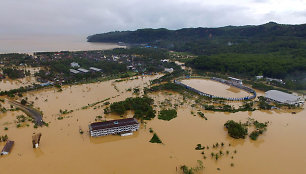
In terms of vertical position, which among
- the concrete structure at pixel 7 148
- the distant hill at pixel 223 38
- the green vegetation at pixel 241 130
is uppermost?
the distant hill at pixel 223 38

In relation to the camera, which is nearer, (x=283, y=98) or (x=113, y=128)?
(x=113, y=128)

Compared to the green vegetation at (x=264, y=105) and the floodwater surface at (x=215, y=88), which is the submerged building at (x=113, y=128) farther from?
the green vegetation at (x=264, y=105)

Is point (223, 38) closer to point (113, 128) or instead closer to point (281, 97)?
point (281, 97)

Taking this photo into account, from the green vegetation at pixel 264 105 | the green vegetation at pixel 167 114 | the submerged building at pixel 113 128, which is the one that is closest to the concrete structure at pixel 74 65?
the green vegetation at pixel 167 114

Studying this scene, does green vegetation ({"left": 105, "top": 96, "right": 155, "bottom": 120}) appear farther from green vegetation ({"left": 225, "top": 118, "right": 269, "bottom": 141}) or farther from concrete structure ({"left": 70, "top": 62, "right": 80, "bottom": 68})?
concrete structure ({"left": 70, "top": 62, "right": 80, "bottom": 68})

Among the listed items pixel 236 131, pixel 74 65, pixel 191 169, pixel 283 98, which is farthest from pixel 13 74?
pixel 283 98

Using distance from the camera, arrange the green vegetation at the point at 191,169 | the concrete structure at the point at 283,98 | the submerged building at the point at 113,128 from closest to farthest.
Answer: the green vegetation at the point at 191,169
the submerged building at the point at 113,128
the concrete structure at the point at 283,98
